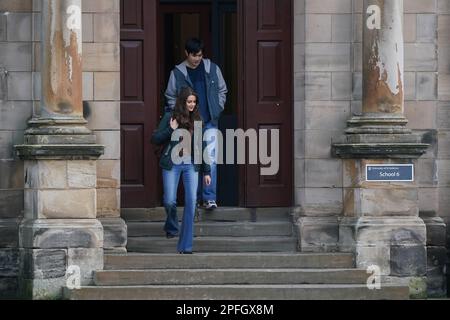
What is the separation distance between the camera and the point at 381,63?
17.8 m

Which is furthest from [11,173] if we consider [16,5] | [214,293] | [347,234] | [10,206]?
[347,234]

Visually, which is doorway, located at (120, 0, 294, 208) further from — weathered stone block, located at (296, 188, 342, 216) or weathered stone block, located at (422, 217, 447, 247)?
weathered stone block, located at (422, 217, 447, 247)

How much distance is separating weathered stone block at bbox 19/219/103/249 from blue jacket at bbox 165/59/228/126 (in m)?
1.95

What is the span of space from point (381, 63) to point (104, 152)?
331 cm

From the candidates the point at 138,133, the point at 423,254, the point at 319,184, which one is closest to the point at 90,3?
the point at 138,133

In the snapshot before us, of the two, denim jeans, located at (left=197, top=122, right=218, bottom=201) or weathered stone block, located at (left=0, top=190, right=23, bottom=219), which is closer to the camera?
weathered stone block, located at (left=0, top=190, right=23, bottom=219)

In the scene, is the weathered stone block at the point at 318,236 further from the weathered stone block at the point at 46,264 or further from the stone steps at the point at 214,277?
the weathered stone block at the point at 46,264

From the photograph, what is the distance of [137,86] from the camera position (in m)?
18.8

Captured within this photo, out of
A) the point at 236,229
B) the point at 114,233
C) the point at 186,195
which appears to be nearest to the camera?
the point at 186,195

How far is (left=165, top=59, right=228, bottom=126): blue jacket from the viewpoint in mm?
18531

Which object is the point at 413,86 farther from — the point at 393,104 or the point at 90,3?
the point at 90,3

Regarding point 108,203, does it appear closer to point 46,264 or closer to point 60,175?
point 60,175

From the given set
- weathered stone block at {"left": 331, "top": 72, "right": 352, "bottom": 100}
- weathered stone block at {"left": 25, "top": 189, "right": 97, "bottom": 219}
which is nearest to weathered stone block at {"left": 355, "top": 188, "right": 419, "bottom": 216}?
weathered stone block at {"left": 331, "top": 72, "right": 352, "bottom": 100}

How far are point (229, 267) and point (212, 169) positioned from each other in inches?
56.0
